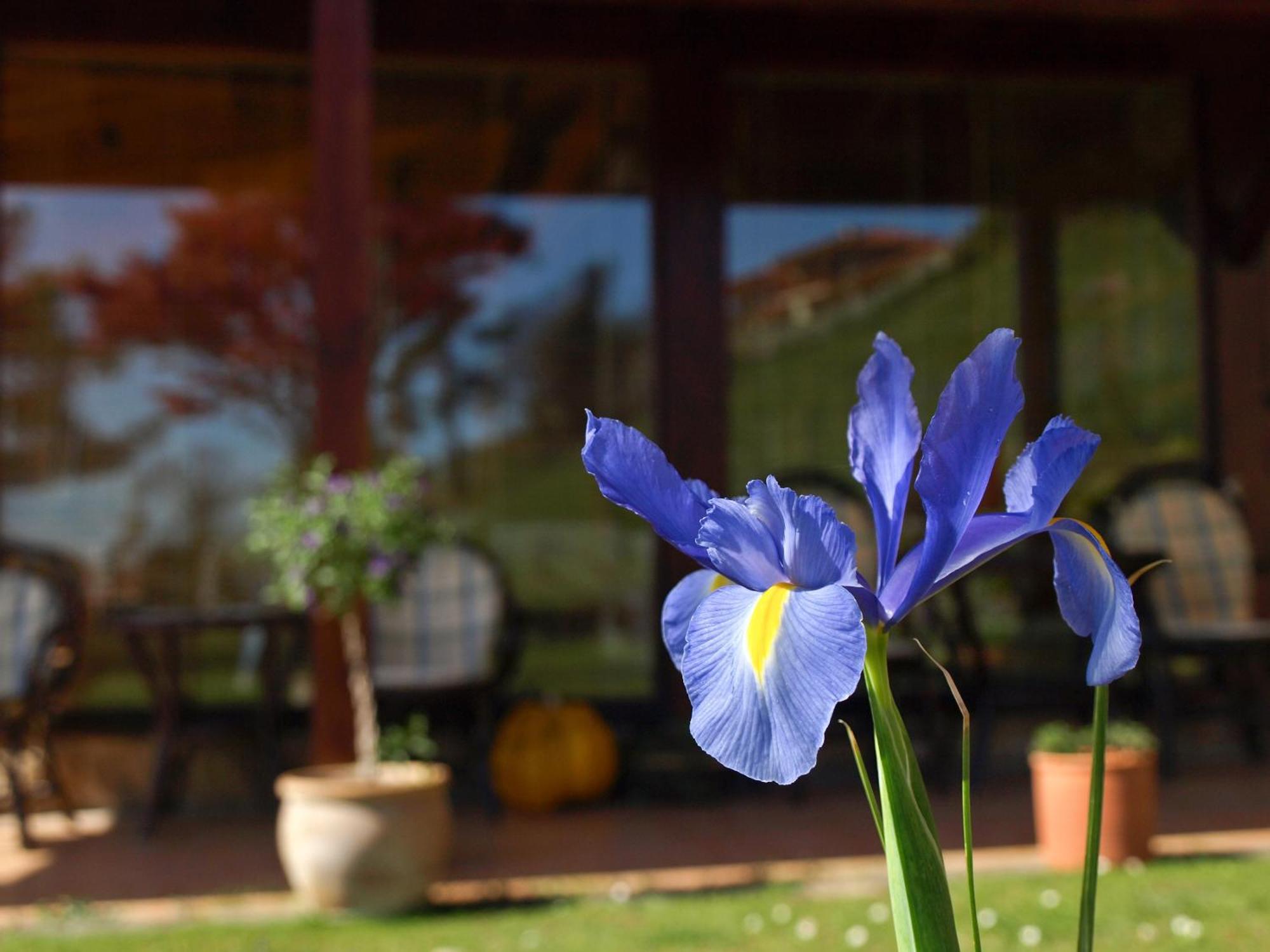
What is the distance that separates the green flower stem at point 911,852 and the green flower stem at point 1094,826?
0.13 meters

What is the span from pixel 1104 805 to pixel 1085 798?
7 cm

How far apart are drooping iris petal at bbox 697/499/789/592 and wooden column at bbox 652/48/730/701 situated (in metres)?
4.73

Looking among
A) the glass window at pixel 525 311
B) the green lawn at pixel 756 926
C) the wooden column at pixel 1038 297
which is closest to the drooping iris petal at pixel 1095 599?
the green lawn at pixel 756 926

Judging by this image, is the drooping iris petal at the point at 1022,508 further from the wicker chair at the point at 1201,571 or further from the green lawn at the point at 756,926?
the wicker chair at the point at 1201,571

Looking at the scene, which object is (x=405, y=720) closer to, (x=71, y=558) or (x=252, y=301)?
(x=71, y=558)

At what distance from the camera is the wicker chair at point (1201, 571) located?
5.54 meters

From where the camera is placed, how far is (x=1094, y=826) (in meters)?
0.95

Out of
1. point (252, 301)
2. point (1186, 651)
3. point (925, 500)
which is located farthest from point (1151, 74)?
point (925, 500)

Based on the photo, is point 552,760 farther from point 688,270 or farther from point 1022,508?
point 1022,508

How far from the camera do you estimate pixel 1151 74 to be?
20.4 feet

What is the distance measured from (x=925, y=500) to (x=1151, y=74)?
5961 mm

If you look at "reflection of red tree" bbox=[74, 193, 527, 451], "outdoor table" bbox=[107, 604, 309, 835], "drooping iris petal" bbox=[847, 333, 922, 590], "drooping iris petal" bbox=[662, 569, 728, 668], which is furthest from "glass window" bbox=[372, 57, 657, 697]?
"drooping iris petal" bbox=[847, 333, 922, 590]

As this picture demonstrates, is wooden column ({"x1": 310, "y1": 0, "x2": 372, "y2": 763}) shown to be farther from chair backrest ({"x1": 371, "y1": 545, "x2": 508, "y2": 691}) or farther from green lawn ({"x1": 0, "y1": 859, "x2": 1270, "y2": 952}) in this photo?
chair backrest ({"x1": 371, "y1": 545, "x2": 508, "y2": 691})

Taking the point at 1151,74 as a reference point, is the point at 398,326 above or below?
below
